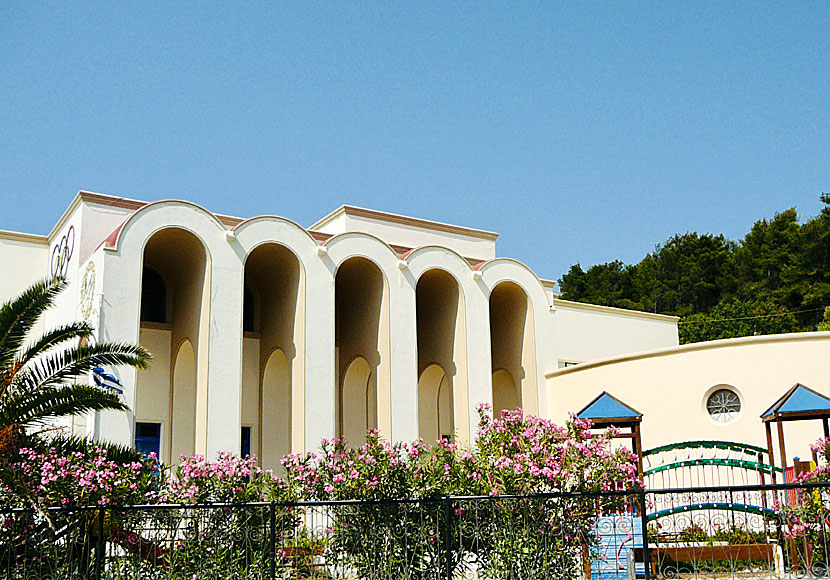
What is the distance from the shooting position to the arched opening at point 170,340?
74.3ft

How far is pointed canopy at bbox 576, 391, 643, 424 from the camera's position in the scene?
18.1 m

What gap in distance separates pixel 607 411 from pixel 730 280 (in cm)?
4793

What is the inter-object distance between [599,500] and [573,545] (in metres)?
0.81

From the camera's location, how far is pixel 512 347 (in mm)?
27531

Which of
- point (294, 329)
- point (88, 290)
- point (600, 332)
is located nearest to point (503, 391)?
point (600, 332)

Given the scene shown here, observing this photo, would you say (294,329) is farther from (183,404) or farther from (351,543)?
(351,543)

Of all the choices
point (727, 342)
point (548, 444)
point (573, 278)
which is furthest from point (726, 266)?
point (548, 444)

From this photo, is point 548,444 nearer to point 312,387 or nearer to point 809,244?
point 312,387

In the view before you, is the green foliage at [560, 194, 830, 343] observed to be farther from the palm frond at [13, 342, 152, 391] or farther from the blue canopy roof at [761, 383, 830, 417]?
the palm frond at [13, 342, 152, 391]

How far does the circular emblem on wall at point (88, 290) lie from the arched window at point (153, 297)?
3.57m

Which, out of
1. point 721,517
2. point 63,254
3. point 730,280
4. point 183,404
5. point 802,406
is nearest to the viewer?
point 721,517

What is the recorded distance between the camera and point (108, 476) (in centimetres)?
1375

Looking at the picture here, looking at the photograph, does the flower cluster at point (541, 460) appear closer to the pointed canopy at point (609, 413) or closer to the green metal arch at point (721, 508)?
the green metal arch at point (721, 508)

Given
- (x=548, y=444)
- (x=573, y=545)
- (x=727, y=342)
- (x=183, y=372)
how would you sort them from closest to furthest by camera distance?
(x=573, y=545) → (x=548, y=444) → (x=727, y=342) → (x=183, y=372)
